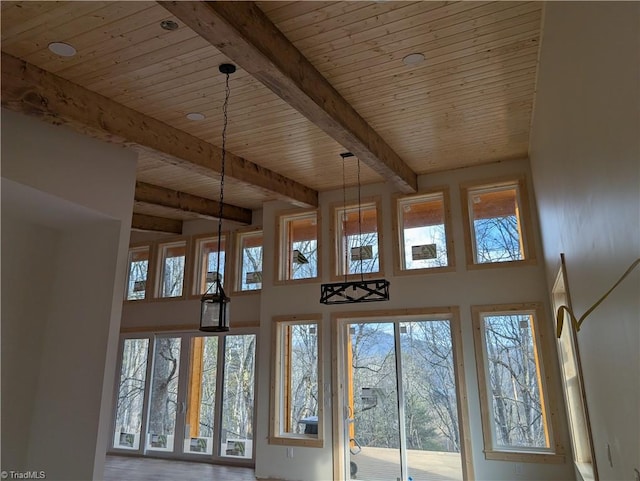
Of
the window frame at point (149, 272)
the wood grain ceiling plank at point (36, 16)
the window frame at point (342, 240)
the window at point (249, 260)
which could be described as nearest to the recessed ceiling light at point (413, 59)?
the wood grain ceiling plank at point (36, 16)

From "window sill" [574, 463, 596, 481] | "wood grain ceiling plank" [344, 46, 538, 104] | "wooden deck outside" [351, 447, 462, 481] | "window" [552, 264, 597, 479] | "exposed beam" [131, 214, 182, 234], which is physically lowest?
"wooden deck outside" [351, 447, 462, 481]

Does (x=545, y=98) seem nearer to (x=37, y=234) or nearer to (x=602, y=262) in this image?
(x=602, y=262)

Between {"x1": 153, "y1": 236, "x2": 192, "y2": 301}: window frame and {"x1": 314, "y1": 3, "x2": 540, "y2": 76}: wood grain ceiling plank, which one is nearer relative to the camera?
{"x1": 314, "y1": 3, "x2": 540, "y2": 76}: wood grain ceiling plank

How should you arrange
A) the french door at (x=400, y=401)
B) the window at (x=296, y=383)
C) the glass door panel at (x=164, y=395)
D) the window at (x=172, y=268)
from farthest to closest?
the window at (x=172, y=268)
the glass door panel at (x=164, y=395)
the window at (x=296, y=383)
the french door at (x=400, y=401)

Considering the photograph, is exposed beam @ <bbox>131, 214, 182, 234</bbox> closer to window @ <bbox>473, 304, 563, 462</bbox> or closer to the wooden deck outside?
the wooden deck outside

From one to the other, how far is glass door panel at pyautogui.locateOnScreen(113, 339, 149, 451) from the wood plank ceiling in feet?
14.4

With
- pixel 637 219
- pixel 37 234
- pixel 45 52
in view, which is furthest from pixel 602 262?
pixel 37 234

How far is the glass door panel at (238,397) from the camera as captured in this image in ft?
25.0

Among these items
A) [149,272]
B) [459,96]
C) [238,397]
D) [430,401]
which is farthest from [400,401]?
[149,272]

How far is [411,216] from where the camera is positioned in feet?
22.8

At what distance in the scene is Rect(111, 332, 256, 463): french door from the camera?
25.4 ft

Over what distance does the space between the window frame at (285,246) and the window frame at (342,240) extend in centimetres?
22

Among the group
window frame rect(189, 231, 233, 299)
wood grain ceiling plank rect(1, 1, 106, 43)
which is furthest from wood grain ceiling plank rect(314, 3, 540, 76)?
window frame rect(189, 231, 233, 299)

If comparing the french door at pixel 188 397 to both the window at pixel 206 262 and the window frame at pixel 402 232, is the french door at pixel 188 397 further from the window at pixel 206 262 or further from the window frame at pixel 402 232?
the window frame at pixel 402 232
